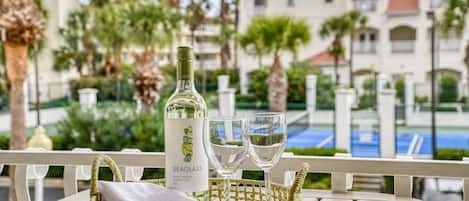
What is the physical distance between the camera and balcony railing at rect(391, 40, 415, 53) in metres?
16.1

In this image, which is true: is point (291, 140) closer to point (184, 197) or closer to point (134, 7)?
point (134, 7)

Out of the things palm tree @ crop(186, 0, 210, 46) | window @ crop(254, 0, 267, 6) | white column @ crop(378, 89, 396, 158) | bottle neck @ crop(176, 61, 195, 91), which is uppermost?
window @ crop(254, 0, 267, 6)

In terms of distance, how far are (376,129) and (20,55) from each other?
6179mm

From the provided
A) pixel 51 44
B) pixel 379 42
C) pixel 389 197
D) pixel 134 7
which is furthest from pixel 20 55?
pixel 379 42

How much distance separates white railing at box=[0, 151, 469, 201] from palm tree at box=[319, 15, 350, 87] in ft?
46.4

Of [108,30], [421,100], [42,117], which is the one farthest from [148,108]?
[421,100]

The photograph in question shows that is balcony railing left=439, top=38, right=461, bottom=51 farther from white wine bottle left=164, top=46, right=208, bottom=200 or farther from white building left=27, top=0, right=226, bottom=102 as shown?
white wine bottle left=164, top=46, right=208, bottom=200

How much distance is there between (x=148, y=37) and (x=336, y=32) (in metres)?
6.94

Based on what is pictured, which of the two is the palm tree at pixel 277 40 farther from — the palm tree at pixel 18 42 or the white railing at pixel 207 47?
the white railing at pixel 207 47

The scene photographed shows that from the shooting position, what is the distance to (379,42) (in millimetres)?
16391

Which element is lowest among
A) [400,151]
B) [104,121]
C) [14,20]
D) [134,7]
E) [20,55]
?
[400,151]

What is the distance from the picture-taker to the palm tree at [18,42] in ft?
23.0

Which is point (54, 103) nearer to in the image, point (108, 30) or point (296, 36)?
point (108, 30)

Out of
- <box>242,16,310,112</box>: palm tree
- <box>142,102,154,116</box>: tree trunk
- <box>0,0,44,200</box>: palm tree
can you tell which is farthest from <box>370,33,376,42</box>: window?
<box>0,0,44,200</box>: palm tree
